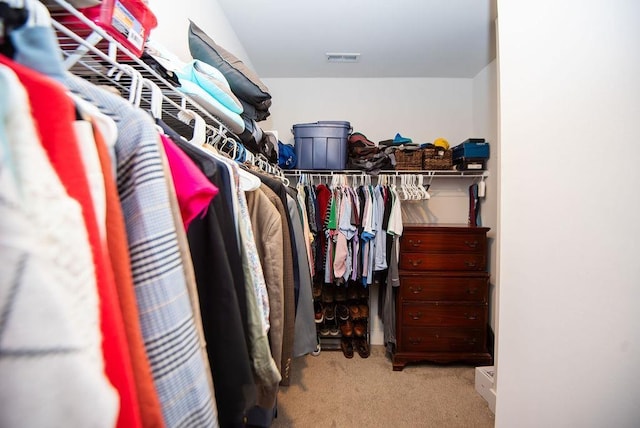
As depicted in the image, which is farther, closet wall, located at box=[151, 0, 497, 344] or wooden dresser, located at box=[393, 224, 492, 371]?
closet wall, located at box=[151, 0, 497, 344]

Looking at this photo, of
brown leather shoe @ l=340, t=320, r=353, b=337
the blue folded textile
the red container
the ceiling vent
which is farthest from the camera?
brown leather shoe @ l=340, t=320, r=353, b=337

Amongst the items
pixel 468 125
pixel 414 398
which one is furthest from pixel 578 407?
pixel 468 125

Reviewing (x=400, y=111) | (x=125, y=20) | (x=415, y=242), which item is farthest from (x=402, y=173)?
(x=125, y=20)

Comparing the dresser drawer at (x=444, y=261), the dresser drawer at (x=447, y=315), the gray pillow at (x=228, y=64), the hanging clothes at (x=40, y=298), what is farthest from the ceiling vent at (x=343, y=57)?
the hanging clothes at (x=40, y=298)

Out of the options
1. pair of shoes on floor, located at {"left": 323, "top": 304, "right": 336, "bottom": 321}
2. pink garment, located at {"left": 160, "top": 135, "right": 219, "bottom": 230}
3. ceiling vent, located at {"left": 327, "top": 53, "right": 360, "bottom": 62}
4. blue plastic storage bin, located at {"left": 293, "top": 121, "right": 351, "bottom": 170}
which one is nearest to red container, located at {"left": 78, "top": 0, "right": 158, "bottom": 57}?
pink garment, located at {"left": 160, "top": 135, "right": 219, "bottom": 230}

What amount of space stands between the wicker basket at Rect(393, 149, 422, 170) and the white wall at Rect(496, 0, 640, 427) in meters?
1.07

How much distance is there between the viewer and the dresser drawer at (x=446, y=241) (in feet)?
6.56

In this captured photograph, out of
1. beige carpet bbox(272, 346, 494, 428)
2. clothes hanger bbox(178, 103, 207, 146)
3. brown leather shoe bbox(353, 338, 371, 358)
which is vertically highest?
clothes hanger bbox(178, 103, 207, 146)

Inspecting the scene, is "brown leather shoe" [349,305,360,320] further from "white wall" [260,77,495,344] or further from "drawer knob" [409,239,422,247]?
"drawer knob" [409,239,422,247]

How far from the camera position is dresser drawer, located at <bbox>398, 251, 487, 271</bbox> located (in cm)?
200

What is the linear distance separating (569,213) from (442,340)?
4.45ft

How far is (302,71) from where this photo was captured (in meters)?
2.43

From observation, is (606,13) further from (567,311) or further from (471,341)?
(471,341)

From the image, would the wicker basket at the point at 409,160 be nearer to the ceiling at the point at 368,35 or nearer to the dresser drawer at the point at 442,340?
the ceiling at the point at 368,35
